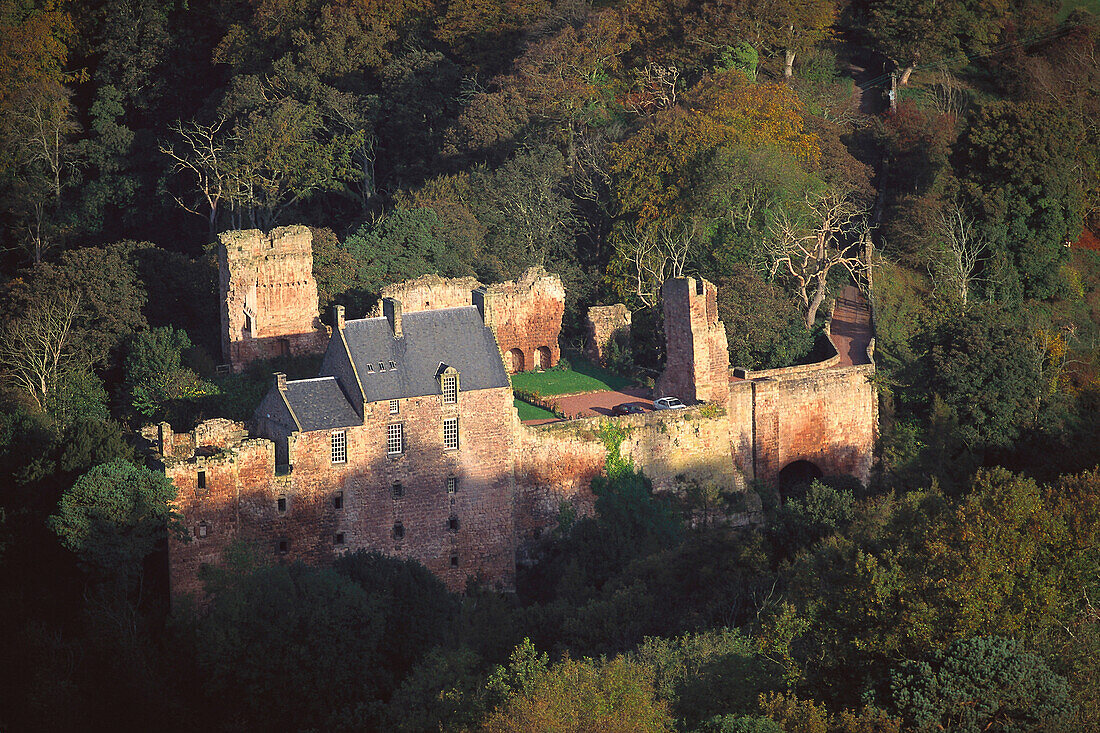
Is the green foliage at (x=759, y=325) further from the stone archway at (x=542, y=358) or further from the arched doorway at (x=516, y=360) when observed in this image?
the arched doorway at (x=516, y=360)

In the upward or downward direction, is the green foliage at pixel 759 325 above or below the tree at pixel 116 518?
above

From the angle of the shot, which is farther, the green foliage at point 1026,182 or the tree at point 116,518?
the green foliage at point 1026,182

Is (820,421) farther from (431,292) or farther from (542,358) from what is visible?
(431,292)

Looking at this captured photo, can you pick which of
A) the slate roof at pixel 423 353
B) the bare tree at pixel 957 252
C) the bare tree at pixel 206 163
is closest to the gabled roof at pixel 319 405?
the slate roof at pixel 423 353

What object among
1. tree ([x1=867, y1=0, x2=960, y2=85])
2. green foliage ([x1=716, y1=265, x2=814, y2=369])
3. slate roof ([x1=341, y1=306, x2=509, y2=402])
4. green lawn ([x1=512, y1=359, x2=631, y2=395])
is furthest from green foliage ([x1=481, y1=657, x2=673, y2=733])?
tree ([x1=867, y1=0, x2=960, y2=85])

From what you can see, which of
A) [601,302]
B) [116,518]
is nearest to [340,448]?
[116,518]

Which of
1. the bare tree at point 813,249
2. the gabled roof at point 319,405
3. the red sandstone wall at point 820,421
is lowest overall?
the red sandstone wall at point 820,421

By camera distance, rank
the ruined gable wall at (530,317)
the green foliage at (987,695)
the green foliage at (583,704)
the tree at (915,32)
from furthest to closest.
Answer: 1. the tree at (915,32)
2. the ruined gable wall at (530,317)
3. the green foliage at (583,704)
4. the green foliage at (987,695)
